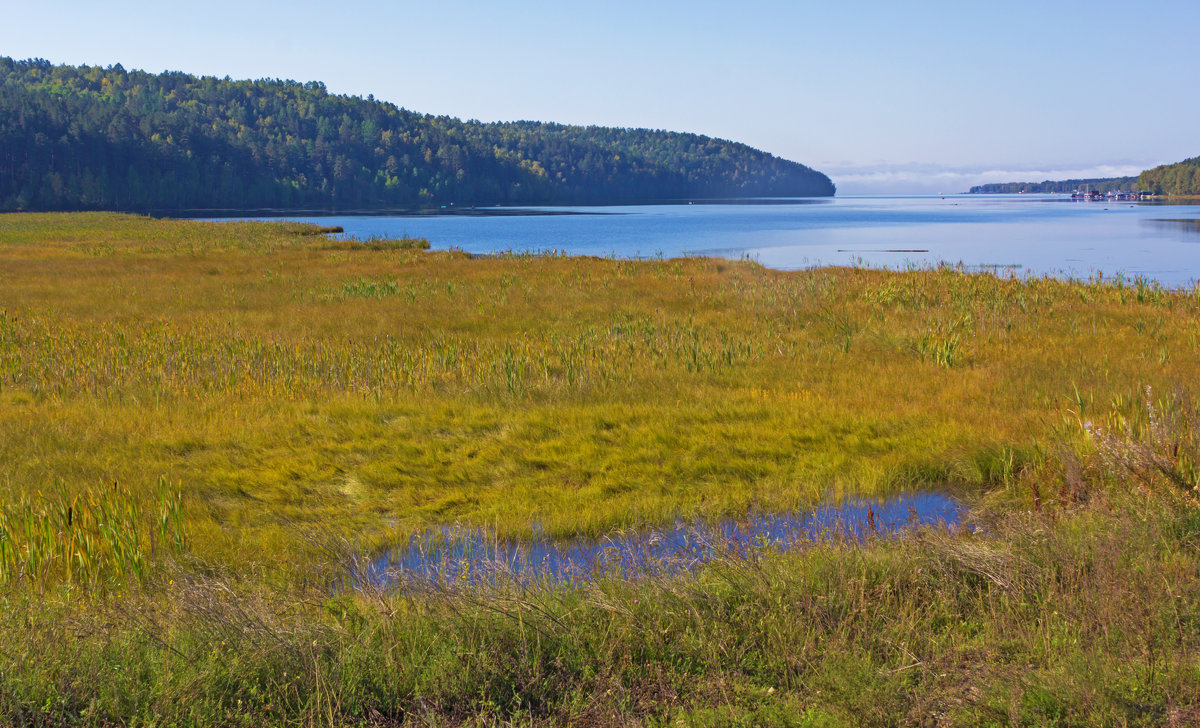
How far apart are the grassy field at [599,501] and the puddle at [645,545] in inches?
12.2

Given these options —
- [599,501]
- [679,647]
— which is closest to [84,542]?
[599,501]

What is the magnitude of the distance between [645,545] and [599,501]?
235 centimetres

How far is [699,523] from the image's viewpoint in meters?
8.12

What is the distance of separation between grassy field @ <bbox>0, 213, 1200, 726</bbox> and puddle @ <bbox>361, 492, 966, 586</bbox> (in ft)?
1.01

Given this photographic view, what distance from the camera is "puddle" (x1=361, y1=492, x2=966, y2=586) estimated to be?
6.46 m

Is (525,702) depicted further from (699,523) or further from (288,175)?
(288,175)

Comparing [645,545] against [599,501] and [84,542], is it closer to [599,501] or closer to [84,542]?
[599,501]

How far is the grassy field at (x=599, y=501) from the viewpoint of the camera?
15.2 feet

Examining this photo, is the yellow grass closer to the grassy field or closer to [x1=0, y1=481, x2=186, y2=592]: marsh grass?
the grassy field

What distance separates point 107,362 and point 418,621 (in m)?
14.3

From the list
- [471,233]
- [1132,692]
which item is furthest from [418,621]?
[471,233]

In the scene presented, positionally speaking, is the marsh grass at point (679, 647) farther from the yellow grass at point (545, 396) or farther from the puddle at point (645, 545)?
the yellow grass at point (545, 396)

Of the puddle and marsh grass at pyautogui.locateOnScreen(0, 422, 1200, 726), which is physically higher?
marsh grass at pyautogui.locateOnScreen(0, 422, 1200, 726)

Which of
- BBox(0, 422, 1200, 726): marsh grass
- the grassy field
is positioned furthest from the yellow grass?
BBox(0, 422, 1200, 726): marsh grass
